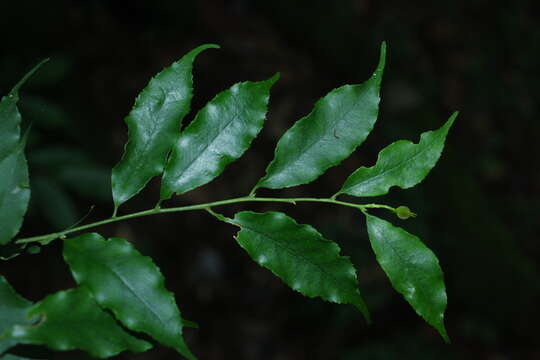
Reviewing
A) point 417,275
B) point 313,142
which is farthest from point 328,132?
point 417,275

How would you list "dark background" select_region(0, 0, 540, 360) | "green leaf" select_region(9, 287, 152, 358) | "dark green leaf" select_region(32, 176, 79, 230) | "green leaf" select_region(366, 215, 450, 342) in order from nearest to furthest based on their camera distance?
1. "green leaf" select_region(9, 287, 152, 358)
2. "green leaf" select_region(366, 215, 450, 342)
3. "dark green leaf" select_region(32, 176, 79, 230)
4. "dark background" select_region(0, 0, 540, 360)

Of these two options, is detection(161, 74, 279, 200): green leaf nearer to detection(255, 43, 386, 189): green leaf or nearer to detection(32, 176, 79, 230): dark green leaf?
detection(255, 43, 386, 189): green leaf

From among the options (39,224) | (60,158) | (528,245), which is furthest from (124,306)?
(528,245)

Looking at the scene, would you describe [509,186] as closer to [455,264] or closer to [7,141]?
[455,264]

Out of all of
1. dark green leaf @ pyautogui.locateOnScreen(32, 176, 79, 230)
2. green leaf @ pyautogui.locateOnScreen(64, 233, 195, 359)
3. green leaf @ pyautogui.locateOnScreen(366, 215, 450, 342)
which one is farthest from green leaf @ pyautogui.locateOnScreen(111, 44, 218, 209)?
dark green leaf @ pyautogui.locateOnScreen(32, 176, 79, 230)

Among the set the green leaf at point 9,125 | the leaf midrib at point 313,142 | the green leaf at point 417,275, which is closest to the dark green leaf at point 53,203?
the green leaf at point 9,125
